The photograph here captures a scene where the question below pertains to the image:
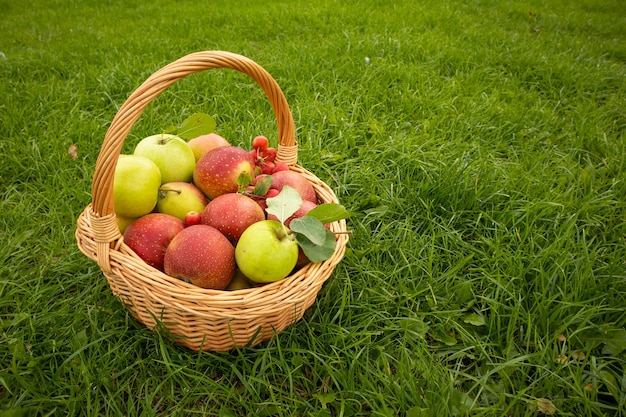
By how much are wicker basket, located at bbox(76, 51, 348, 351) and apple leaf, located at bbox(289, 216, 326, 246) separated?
0.40ft

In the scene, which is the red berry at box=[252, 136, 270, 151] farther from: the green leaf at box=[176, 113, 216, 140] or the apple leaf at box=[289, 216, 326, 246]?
the apple leaf at box=[289, 216, 326, 246]

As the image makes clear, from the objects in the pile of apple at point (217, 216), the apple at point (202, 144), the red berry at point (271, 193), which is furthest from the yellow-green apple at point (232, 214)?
the apple at point (202, 144)

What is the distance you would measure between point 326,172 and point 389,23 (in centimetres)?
297

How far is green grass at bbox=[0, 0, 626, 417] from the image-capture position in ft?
4.87

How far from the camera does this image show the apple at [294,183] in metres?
1.77

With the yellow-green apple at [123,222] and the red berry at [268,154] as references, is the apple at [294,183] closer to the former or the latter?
the red berry at [268,154]

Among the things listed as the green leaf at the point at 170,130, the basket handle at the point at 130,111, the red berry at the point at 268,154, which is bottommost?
the red berry at the point at 268,154

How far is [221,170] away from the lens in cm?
167

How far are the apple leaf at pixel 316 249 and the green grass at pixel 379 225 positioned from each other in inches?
15.0

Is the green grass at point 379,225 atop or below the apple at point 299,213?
below

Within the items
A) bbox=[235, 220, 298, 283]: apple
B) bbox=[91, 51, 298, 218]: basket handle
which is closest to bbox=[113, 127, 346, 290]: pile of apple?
bbox=[235, 220, 298, 283]: apple

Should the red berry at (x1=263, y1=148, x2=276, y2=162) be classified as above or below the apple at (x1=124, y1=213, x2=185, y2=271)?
above

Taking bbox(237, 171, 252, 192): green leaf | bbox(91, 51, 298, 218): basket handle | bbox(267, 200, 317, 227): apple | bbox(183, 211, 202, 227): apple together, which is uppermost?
bbox(91, 51, 298, 218): basket handle

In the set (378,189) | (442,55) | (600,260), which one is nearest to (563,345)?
(600,260)
